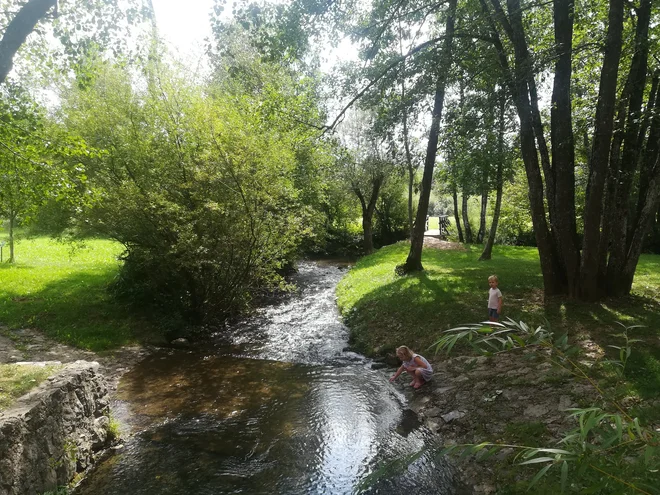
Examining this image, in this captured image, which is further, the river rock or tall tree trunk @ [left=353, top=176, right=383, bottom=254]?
tall tree trunk @ [left=353, top=176, right=383, bottom=254]

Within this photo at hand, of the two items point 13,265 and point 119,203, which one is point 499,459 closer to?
point 119,203

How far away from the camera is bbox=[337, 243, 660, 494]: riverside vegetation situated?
7.41ft

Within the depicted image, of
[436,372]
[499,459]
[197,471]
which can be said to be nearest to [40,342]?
[197,471]

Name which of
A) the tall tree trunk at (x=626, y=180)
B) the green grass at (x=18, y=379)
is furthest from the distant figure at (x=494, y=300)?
the green grass at (x=18, y=379)

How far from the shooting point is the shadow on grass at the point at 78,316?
38.7ft

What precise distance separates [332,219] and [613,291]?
24189 mm

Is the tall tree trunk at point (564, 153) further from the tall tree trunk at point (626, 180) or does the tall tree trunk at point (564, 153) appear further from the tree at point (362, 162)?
the tree at point (362, 162)

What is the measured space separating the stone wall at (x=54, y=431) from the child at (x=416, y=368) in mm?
5912

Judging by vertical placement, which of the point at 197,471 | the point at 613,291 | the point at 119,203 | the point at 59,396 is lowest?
the point at 197,471

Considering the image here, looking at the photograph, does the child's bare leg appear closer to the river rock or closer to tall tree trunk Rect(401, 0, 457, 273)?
the river rock

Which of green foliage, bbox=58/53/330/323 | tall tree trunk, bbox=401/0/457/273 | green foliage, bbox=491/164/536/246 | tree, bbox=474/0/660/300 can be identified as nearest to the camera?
tree, bbox=474/0/660/300

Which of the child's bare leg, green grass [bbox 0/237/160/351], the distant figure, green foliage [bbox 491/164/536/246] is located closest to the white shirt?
the distant figure

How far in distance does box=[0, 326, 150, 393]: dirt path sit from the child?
22.9 feet

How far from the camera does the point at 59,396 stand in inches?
232
